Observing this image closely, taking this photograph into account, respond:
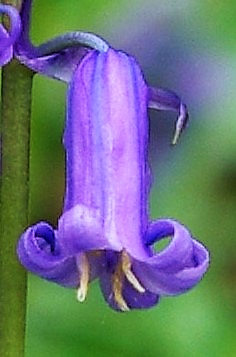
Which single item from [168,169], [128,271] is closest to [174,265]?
[128,271]

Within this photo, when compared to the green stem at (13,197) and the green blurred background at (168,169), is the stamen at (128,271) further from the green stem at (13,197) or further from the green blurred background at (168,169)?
the green blurred background at (168,169)

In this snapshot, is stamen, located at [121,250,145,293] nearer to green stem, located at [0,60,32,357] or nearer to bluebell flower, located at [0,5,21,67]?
green stem, located at [0,60,32,357]

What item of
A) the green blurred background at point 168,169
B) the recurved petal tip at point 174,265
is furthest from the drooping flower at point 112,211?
the green blurred background at point 168,169

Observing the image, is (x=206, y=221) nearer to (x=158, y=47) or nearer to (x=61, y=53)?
(x=158, y=47)

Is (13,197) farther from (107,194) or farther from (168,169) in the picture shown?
(168,169)

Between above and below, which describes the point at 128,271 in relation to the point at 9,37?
below

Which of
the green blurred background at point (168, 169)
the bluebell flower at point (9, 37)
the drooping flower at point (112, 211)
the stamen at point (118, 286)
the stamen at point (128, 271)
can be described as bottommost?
the green blurred background at point (168, 169)

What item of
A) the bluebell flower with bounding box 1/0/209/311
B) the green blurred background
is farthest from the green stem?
the green blurred background
